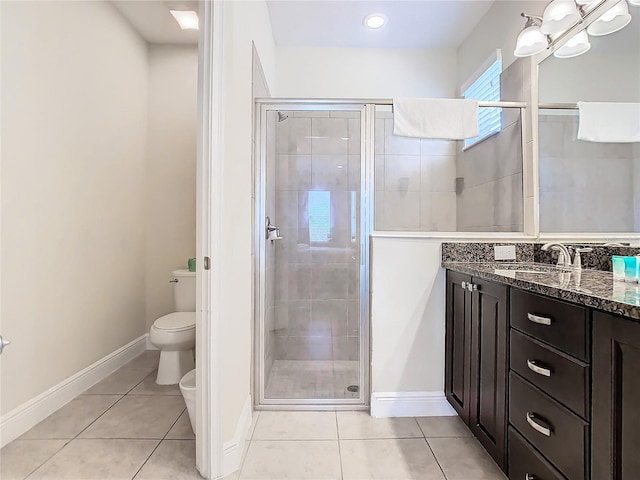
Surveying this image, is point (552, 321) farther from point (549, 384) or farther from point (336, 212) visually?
point (336, 212)

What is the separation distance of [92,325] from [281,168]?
5.38ft

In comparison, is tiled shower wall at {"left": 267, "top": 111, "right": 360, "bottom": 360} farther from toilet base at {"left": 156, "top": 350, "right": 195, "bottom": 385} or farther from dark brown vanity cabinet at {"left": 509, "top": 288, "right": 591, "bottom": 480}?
dark brown vanity cabinet at {"left": 509, "top": 288, "right": 591, "bottom": 480}

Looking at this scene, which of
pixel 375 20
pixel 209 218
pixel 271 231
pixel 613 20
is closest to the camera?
pixel 209 218

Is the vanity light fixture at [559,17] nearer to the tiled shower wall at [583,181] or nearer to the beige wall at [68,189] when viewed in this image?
the tiled shower wall at [583,181]

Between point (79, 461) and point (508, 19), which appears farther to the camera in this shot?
point (508, 19)

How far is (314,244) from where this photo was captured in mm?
2395

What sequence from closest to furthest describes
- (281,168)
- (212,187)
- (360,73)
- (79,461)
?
(212,187)
(79,461)
(281,168)
(360,73)

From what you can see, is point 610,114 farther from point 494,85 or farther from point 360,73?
point 360,73

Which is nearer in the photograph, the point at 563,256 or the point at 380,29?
the point at 563,256

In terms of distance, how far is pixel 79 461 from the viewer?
5.02 ft

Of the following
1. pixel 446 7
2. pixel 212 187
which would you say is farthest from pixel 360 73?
pixel 212 187

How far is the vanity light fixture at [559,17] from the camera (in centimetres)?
165

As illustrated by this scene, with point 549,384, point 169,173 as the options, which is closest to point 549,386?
point 549,384

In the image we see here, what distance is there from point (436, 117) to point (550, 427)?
164 cm
